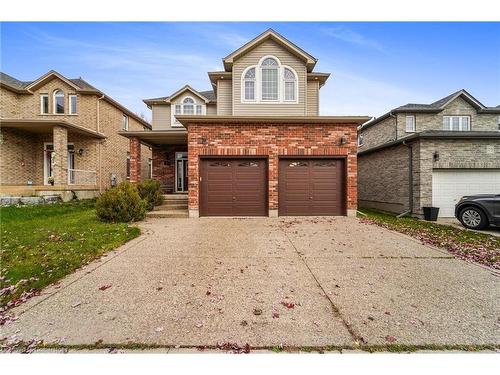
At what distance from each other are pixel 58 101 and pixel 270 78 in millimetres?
14306

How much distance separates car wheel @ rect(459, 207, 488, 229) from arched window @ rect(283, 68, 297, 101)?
8351mm

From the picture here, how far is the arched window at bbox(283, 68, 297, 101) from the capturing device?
38.7ft

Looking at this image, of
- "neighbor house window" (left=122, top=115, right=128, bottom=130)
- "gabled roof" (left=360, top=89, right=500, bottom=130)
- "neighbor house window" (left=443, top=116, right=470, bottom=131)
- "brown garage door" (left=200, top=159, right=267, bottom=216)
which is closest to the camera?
"brown garage door" (left=200, top=159, right=267, bottom=216)

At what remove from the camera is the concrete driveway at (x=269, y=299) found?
2332 millimetres

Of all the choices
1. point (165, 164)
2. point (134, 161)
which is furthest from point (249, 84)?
point (165, 164)

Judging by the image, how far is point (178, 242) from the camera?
5723 millimetres

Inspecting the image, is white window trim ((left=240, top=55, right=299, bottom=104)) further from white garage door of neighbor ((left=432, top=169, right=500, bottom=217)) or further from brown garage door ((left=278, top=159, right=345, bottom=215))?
white garage door of neighbor ((left=432, top=169, right=500, bottom=217))

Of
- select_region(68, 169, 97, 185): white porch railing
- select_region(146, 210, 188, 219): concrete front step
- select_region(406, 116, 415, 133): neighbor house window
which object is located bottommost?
select_region(146, 210, 188, 219): concrete front step

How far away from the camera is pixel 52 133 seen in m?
15.1

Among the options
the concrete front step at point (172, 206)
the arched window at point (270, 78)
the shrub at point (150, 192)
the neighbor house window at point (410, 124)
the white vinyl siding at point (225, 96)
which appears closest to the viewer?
the shrub at point (150, 192)

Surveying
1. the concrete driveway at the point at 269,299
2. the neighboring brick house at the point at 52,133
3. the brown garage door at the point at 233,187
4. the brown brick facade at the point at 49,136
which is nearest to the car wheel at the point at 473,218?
the concrete driveway at the point at 269,299

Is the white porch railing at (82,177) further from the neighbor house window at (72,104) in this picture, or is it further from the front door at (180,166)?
the front door at (180,166)

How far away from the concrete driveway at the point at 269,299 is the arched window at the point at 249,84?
8.78 meters

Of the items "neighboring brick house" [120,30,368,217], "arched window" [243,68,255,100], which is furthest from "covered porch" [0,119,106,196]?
"arched window" [243,68,255,100]
